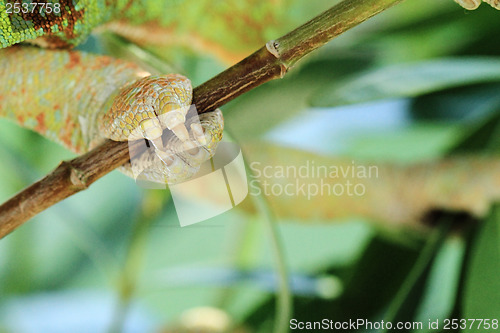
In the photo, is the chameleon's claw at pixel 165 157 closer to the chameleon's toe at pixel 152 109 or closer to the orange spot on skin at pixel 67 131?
the chameleon's toe at pixel 152 109

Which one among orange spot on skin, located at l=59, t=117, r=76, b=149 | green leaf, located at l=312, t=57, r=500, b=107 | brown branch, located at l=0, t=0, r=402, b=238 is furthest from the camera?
green leaf, located at l=312, t=57, r=500, b=107

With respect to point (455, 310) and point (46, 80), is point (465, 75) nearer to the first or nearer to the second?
point (455, 310)

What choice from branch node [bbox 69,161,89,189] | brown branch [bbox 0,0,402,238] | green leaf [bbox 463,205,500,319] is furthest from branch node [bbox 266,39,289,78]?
green leaf [bbox 463,205,500,319]

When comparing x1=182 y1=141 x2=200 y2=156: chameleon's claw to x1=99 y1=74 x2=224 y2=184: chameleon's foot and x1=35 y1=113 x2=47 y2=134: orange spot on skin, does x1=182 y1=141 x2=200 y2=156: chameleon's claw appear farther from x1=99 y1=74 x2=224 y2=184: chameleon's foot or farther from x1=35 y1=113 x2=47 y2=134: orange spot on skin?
x1=35 y1=113 x2=47 y2=134: orange spot on skin

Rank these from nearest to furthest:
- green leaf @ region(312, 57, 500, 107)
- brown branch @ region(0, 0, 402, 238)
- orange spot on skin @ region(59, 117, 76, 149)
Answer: brown branch @ region(0, 0, 402, 238)
orange spot on skin @ region(59, 117, 76, 149)
green leaf @ region(312, 57, 500, 107)

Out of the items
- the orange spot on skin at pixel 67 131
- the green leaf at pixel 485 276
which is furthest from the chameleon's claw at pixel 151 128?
the green leaf at pixel 485 276

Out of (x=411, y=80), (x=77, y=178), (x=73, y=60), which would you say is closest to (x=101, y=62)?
(x=73, y=60)

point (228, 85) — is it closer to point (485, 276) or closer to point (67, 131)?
point (67, 131)

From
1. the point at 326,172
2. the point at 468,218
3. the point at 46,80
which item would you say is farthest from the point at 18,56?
the point at 468,218
